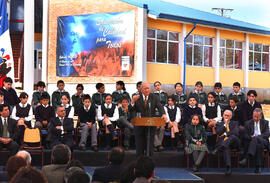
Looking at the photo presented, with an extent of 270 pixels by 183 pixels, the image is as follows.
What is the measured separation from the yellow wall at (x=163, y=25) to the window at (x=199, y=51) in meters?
1.18

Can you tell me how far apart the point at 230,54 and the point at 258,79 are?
288cm

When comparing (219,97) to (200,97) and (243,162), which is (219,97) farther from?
(243,162)

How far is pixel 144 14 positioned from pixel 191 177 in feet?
39.9

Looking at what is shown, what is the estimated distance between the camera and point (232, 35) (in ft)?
80.3

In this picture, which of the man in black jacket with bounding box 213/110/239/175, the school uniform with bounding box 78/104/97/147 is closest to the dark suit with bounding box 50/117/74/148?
the school uniform with bounding box 78/104/97/147

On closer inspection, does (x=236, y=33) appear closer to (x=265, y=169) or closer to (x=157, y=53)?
(x=157, y=53)

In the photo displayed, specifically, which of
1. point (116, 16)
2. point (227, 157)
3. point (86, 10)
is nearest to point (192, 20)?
point (116, 16)

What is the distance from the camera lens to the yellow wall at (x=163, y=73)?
20723 millimetres

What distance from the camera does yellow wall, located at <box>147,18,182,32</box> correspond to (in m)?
20.6

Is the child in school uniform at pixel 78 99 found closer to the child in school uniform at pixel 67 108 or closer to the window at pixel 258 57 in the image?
the child in school uniform at pixel 67 108

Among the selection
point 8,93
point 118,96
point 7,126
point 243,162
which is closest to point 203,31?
point 118,96

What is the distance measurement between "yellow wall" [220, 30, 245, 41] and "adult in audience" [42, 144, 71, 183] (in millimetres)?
19852

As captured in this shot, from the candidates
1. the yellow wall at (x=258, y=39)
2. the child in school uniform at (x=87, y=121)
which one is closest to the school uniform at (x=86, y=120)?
the child in school uniform at (x=87, y=121)

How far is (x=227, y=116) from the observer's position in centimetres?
1022
